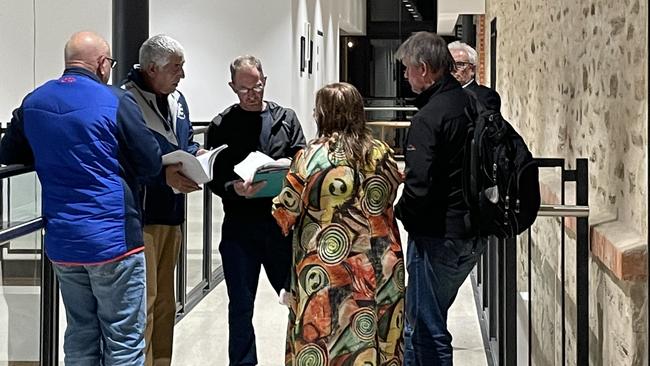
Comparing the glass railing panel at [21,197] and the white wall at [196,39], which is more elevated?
the white wall at [196,39]

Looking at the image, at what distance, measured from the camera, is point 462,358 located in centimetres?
562

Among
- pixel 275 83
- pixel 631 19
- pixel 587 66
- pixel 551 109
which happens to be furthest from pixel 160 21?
pixel 631 19

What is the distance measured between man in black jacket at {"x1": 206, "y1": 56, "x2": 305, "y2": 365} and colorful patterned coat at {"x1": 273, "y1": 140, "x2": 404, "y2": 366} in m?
0.58

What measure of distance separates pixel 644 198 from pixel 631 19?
2.09 ft

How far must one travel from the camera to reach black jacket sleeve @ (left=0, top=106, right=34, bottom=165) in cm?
347

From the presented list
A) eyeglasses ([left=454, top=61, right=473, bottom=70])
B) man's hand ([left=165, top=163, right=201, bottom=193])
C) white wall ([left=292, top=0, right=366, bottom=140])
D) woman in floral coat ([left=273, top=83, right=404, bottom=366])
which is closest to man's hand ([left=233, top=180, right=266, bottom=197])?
man's hand ([left=165, top=163, right=201, bottom=193])

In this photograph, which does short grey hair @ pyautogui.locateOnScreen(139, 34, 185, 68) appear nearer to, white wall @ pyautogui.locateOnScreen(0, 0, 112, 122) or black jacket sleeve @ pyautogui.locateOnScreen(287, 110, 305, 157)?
black jacket sleeve @ pyautogui.locateOnScreen(287, 110, 305, 157)

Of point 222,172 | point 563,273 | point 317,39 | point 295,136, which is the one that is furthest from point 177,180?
point 317,39

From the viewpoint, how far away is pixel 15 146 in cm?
350

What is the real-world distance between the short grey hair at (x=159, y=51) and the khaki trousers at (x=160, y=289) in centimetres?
74

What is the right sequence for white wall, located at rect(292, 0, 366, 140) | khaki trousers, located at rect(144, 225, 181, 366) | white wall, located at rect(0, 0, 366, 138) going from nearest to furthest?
khaki trousers, located at rect(144, 225, 181, 366) → white wall, located at rect(0, 0, 366, 138) → white wall, located at rect(292, 0, 366, 140)

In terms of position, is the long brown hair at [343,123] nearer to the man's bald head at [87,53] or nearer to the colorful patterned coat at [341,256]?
the colorful patterned coat at [341,256]

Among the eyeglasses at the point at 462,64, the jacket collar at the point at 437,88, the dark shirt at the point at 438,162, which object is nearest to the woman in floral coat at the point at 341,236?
the dark shirt at the point at 438,162

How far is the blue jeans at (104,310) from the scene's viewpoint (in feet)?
11.4
